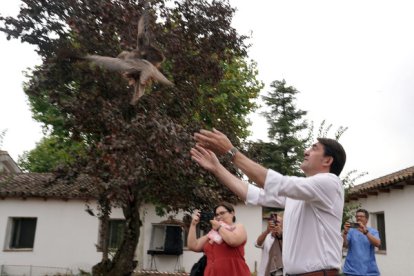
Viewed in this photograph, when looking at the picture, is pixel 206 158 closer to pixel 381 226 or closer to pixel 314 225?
pixel 314 225

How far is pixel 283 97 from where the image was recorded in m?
34.7

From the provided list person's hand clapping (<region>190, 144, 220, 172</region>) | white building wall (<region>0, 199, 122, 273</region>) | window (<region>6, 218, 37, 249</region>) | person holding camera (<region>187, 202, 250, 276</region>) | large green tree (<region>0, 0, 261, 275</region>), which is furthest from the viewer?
window (<region>6, 218, 37, 249</region>)

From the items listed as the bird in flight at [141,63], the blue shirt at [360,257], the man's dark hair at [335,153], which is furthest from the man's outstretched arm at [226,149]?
the blue shirt at [360,257]

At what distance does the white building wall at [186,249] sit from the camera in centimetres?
1847

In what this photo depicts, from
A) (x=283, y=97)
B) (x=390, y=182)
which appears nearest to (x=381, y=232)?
(x=390, y=182)

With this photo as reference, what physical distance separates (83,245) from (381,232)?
37.6 feet

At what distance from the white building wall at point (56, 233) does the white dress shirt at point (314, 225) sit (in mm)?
16849

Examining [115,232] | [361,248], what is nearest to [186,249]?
[115,232]

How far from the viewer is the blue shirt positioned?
6715 millimetres

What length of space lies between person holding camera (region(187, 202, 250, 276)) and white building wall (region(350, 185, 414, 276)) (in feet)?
33.8

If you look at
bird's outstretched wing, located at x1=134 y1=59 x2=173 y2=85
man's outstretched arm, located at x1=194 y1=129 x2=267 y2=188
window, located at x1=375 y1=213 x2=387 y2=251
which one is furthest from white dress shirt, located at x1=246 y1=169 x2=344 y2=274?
window, located at x1=375 y1=213 x2=387 y2=251

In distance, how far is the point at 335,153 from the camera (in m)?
2.73

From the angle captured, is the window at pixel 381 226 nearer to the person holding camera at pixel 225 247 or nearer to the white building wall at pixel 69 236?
the white building wall at pixel 69 236

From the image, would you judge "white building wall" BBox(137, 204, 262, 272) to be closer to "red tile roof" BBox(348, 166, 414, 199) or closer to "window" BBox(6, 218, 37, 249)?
"red tile roof" BBox(348, 166, 414, 199)
